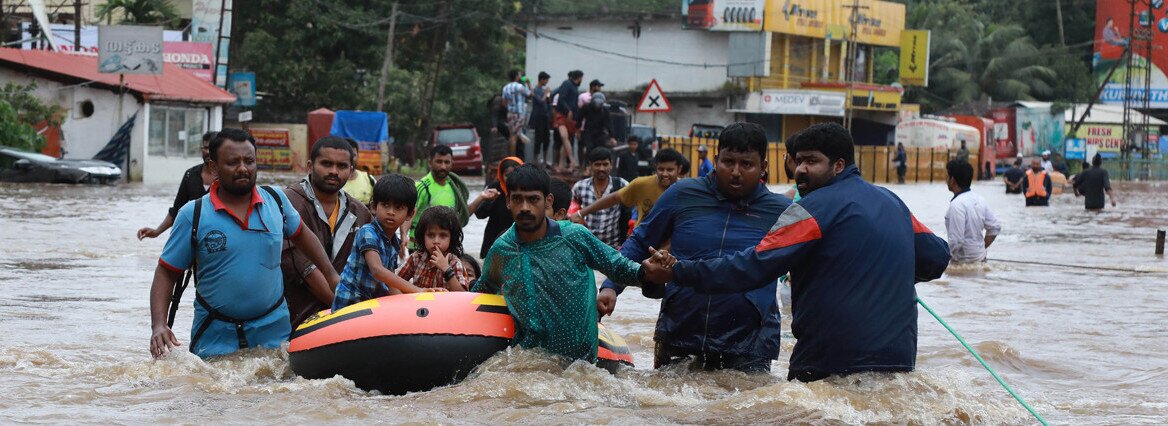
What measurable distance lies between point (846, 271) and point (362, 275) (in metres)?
2.64

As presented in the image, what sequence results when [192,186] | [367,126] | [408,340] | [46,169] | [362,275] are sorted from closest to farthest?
1. [408,340]
2. [362,275]
3. [192,186]
4. [46,169]
5. [367,126]

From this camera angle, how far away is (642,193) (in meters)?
11.5

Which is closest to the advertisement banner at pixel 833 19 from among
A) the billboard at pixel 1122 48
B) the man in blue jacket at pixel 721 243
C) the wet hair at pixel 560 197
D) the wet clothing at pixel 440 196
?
the billboard at pixel 1122 48

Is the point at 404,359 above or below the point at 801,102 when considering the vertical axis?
below

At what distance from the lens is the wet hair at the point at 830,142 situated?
230 inches

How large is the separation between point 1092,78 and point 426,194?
71.7 m

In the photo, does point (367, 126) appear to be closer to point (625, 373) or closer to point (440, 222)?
point (440, 222)

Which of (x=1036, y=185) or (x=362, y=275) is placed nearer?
(x=362, y=275)

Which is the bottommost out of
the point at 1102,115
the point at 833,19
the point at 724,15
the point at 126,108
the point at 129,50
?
the point at 126,108

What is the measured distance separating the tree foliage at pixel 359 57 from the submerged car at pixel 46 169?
16677 millimetres

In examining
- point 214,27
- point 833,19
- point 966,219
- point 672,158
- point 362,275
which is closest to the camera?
point 362,275

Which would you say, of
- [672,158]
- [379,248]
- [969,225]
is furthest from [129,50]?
[379,248]

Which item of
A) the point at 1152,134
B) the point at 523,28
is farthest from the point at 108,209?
the point at 1152,134

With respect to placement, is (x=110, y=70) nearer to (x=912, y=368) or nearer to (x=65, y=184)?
(x=65, y=184)
